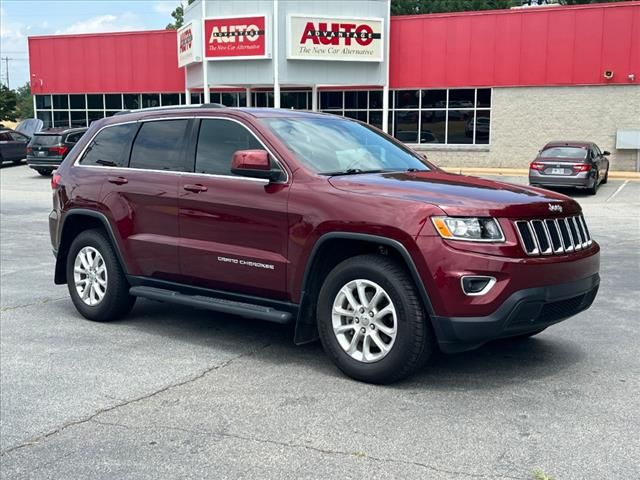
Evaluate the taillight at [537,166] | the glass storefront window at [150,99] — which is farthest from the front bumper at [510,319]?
the glass storefront window at [150,99]

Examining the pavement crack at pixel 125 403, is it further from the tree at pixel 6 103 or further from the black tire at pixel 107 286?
the tree at pixel 6 103

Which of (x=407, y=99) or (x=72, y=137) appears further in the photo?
(x=407, y=99)

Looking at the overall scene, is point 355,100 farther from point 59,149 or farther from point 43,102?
point 43,102

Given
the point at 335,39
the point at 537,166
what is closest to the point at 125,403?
the point at 537,166

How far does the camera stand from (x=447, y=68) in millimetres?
31078

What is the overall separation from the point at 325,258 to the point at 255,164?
85 centimetres

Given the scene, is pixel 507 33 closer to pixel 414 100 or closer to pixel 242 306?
pixel 414 100

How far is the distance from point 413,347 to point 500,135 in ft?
89.2

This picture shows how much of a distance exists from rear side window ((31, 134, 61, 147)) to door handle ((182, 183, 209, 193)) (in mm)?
23360

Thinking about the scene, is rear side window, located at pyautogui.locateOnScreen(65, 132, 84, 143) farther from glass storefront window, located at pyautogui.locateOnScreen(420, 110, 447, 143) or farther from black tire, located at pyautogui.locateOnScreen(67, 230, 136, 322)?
black tire, located at pyautogui.locateOnScreen(67, 230, 136, 322)

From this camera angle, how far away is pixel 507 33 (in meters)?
29.8

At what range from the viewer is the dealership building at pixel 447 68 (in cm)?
2867

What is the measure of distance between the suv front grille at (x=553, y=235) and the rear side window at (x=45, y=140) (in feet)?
83.0

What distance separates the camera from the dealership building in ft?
94.1
